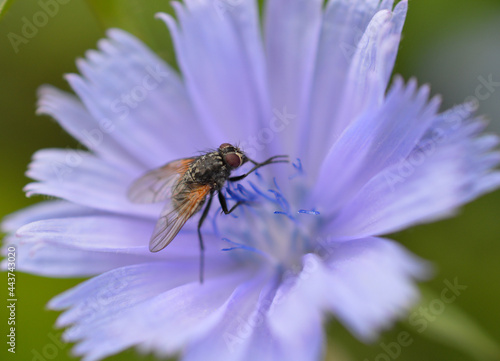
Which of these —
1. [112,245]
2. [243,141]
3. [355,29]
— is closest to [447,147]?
[355,29]

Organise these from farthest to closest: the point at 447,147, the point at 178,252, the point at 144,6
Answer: the point at 144,6, the point at 178,252, the point at 447,147

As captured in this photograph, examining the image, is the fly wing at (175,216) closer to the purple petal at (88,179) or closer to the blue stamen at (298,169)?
the purple petal at (88,179)

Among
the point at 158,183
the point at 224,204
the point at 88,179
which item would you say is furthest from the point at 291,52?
the point at 88,179

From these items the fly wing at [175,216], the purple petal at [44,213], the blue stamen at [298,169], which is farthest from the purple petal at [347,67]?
the purple petal at [44,213]

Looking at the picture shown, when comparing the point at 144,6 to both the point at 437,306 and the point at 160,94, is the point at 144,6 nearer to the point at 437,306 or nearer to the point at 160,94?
the point at 160,94

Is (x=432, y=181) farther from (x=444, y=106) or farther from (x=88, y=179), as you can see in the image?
(x=88, y=179)

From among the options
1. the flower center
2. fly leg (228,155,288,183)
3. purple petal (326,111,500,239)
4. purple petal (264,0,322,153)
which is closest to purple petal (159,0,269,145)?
purple petal (264,0,322,153)

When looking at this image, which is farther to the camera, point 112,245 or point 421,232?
point 421,232

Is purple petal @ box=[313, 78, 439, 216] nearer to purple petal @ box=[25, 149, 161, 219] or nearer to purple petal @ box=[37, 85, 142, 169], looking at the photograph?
purple petal @ box=[25, 149, 161, 219]
